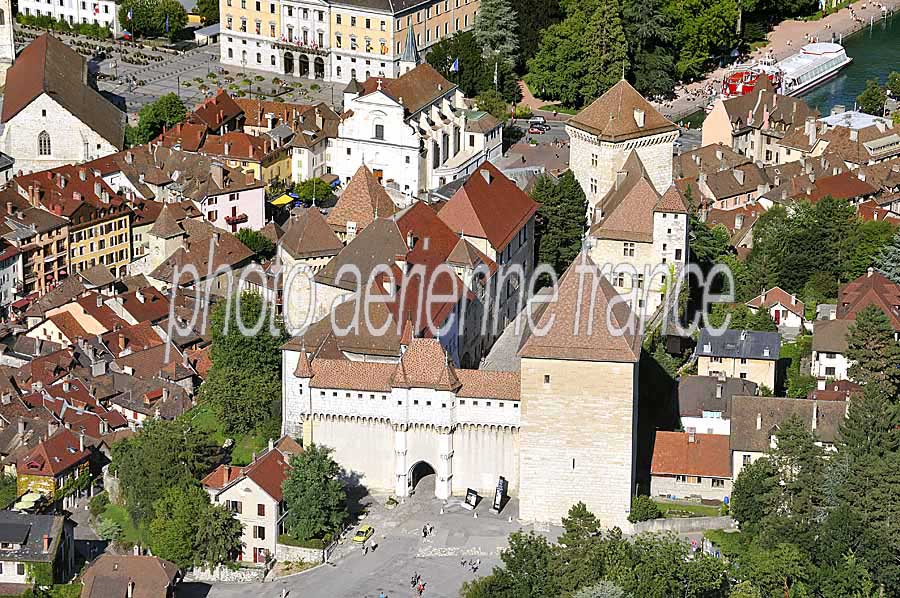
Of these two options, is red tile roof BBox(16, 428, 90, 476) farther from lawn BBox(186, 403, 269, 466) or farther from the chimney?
the chimney

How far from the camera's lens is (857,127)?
114375 millimetres

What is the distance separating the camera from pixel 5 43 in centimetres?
12375

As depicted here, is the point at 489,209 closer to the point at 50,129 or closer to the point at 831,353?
the point at 831,353

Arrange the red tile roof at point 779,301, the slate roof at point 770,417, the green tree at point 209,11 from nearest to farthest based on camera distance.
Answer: the slate roof at point 770,417
the red tile roof at point 779,301
the green tree at point 209,11

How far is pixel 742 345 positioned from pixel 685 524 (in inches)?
450

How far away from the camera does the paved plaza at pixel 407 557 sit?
69.9 meters

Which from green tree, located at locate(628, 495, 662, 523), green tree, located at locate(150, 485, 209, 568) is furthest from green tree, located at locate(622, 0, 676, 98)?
green tree, located at locate(150, 485, 209, 568)

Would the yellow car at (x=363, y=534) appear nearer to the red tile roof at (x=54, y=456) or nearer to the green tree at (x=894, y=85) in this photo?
the red tile roof at (x=54, y=456)

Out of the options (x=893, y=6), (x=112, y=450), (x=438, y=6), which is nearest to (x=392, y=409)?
(x=112, y=450)

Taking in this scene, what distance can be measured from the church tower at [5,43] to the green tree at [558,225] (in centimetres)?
4437

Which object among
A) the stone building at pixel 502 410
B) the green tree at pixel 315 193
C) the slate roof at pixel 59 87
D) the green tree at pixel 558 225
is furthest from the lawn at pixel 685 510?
the slate roof at pixel 59 87

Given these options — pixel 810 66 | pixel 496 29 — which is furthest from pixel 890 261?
pixel 810 66

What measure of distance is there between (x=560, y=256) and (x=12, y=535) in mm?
30615

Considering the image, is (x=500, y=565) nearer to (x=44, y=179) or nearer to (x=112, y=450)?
(x=112, y=450)
